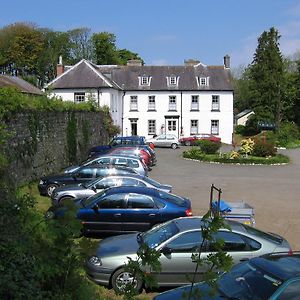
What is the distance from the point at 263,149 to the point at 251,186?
12.8m

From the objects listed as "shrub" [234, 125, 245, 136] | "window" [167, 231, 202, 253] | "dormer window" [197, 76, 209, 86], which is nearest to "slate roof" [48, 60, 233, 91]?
"dormer window" [197, 76, 209, 86]

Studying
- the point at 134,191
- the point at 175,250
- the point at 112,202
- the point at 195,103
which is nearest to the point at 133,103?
the point at 195,103

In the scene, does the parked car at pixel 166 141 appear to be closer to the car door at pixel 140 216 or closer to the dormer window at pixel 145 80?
the dormer window at pixel 145 80

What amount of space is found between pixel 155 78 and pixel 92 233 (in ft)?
143

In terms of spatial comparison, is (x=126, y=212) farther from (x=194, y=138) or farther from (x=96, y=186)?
(x=194, y=138)

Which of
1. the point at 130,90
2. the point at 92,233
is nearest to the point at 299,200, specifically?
the point at 92,233

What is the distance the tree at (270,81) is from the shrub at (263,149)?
26155 millimetres

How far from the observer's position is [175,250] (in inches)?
371

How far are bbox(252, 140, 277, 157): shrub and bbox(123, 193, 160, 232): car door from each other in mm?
24220

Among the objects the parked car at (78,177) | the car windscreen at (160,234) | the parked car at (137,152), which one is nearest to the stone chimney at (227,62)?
the parked car at (137,152)

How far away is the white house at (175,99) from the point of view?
54.5 meters

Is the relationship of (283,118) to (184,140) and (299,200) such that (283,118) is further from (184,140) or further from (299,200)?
(299,200)

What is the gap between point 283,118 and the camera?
6694 centimetres

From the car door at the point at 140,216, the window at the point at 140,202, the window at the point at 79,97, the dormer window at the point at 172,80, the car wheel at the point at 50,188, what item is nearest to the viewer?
the car door at the point at 140,216
